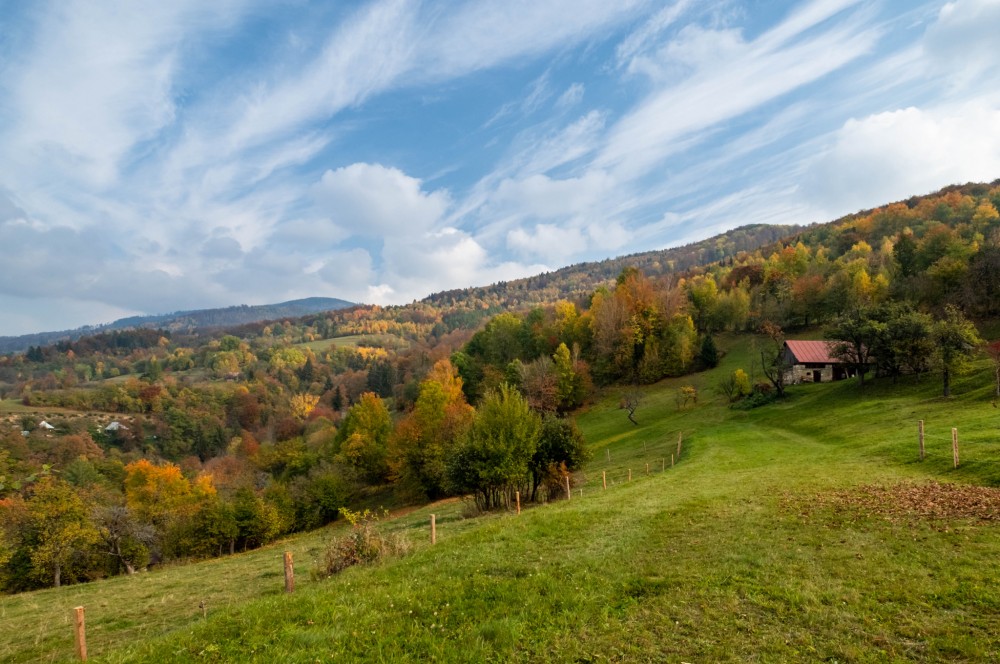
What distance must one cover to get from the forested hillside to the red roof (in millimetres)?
2944

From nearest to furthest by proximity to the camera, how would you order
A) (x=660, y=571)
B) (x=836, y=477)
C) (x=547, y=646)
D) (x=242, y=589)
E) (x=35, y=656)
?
(x=547, y=646) < (x=660, y=571) < (x=35, y=656) < (x=242, y=589) < (x=836, y=477)

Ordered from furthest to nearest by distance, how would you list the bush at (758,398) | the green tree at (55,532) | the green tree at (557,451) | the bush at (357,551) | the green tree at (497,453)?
the bush at (758,398)
the green tree at (55,532)
the green tree at (557,451)
the green tree at (497,453)
the bush at (357,551)

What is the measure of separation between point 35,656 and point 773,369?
61.5 meters

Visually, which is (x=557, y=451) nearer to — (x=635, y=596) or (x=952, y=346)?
(x=635, y=596)

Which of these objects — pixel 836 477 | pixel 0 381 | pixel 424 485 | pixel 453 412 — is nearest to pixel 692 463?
pixel 836 477

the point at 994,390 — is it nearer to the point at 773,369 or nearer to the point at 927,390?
the point at 927,390

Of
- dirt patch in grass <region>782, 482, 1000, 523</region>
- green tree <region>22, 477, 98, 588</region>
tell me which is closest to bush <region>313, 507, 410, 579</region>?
dirt patch in grass <region>782, 482, 1000, 523</region>

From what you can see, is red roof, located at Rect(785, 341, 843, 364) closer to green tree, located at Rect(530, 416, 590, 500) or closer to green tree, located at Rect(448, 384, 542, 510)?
green tree, located at Rect(530, 416, 590, 500)

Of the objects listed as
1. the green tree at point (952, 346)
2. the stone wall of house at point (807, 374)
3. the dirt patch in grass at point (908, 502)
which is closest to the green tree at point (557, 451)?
the dirt patch in grass at point (908, 502)

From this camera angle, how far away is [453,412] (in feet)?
180

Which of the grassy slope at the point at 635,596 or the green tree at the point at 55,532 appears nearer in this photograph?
the grassy slope at the point at 635,596

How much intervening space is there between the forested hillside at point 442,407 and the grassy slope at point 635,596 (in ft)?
17.4

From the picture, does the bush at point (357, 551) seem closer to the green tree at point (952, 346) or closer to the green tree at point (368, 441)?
the green tree at point (368, 441)

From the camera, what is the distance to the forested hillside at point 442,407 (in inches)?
1265
